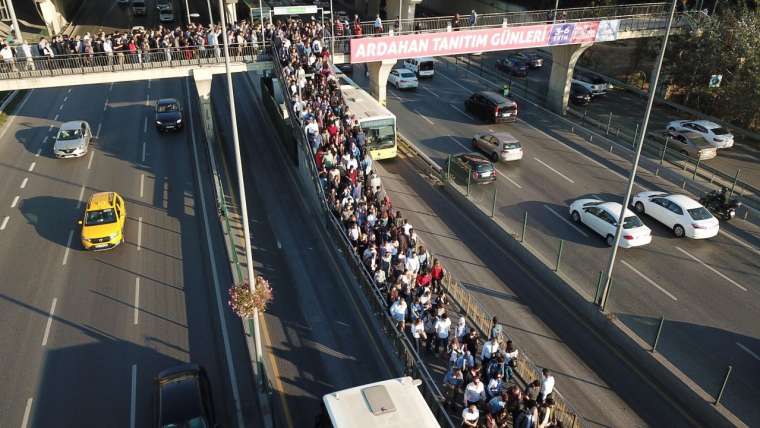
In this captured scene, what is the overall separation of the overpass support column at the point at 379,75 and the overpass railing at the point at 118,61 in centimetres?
705

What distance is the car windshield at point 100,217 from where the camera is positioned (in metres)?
23.2

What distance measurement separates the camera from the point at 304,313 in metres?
19.2

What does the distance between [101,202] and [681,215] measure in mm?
24428

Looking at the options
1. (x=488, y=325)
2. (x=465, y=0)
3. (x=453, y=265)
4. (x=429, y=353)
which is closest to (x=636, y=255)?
(x=453, y=265)

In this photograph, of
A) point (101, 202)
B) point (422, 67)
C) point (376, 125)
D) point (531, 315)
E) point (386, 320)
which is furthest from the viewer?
point (422, 67)

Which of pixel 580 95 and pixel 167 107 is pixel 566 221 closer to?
pixel 580 95

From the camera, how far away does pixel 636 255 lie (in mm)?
23438

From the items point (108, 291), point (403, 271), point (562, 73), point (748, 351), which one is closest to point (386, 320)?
point (403, 271)

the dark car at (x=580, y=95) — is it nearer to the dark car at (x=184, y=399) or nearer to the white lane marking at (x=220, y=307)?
the white lane marking at (x=220, y=307)

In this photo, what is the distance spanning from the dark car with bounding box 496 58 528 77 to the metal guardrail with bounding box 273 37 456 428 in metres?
28.0

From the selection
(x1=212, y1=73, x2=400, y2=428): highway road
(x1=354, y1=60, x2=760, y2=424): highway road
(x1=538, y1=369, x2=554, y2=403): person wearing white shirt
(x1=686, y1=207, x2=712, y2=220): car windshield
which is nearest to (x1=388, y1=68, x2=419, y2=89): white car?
(x1=354, y1=60, x2=760, y2=424): highway road

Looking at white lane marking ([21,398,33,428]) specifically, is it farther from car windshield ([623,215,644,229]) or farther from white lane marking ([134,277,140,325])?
car windshield ([623,215,644,229])

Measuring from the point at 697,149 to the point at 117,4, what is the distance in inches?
3095

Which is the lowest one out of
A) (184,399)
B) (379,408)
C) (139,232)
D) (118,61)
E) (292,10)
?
(139,232)
